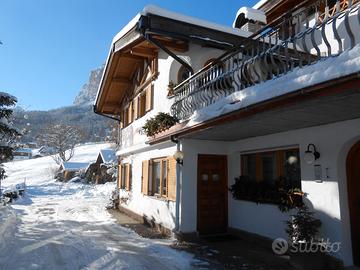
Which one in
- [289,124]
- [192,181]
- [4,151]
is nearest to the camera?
[289,124]

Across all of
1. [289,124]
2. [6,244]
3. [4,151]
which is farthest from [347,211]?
[4,151]

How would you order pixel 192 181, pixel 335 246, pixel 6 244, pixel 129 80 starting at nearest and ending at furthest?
1. pixel 335 246
2. pixel 6 244
3. pixel 192 181
4. pixel 129 80

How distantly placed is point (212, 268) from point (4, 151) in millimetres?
8006

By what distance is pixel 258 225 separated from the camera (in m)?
8.44

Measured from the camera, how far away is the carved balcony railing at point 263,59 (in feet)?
16.9

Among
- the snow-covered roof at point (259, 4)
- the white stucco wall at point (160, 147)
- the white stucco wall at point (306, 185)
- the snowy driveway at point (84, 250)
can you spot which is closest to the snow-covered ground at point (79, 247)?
the snowy driveway at point (84, 250)

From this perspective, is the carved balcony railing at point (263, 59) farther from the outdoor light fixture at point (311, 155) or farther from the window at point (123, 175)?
the window at point (123, 175)

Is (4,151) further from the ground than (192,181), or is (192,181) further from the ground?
(4,151)

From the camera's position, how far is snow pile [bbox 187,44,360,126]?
3.78 m

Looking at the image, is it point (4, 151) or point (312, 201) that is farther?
point (4, 151)

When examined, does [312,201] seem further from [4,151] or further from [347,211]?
[4,151]

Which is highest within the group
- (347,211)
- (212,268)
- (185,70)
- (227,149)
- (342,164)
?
(185,70)

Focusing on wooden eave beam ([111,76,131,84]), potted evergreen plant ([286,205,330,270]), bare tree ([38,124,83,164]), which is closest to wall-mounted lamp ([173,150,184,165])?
potted evergreen plant ([286,205,330,270])

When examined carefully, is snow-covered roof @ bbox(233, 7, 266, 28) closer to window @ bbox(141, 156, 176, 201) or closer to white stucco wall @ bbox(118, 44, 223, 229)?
white stucco wall @ bbox(118, 44, 223, 229)
